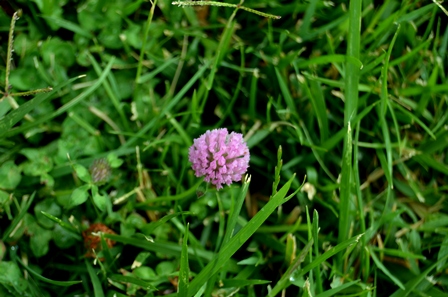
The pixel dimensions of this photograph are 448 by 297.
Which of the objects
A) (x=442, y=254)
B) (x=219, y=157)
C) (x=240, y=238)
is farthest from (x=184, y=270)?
(x=442, y=254)

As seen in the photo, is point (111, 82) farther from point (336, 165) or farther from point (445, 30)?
point (445, 30)

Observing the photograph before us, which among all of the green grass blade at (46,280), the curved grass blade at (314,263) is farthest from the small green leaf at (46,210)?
the curved grass blade at (314,263)

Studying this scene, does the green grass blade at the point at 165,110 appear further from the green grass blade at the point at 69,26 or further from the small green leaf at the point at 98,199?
the green grass blade at the point at 69,26

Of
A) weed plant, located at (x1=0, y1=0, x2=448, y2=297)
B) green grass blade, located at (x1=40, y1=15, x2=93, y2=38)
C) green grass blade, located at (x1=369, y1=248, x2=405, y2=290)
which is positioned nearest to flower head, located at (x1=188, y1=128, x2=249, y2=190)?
weed plant, located at (x1=0, y1=0, x2=448, y2=297)

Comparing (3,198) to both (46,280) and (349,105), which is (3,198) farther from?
(349,105)

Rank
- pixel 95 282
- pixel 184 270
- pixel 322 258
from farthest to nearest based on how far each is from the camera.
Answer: pixel 95 282 → pixel 322 258 → pixel 184 270

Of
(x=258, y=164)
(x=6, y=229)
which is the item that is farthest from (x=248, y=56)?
(x=6, y=229)

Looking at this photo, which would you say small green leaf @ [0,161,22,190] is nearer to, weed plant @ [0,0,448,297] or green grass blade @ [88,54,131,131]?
weed plant @ [0,0,448,297]
